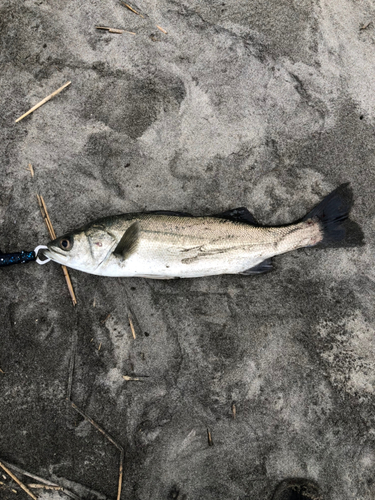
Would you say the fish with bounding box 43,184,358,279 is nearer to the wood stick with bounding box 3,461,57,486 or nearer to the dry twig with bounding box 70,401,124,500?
the dry twig with bounding box 70,401,124,500

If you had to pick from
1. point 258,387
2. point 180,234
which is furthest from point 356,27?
point 258,387

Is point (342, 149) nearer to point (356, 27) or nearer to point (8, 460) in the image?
point (356, 27)

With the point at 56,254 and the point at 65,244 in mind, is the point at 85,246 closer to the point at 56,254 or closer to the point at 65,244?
the point at 65,244

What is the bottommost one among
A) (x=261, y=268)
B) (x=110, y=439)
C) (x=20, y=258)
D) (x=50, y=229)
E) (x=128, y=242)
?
(x=110, y=439)

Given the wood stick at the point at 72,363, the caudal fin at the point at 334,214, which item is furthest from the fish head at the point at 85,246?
the caudal fin at the point at 334,214

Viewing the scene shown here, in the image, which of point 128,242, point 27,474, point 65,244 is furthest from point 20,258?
point 27,474

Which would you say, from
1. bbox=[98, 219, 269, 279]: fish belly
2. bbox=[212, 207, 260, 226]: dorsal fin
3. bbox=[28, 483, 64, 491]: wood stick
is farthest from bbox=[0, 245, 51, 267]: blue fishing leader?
bbox=[28, 483, 64, 491]: wood stick
